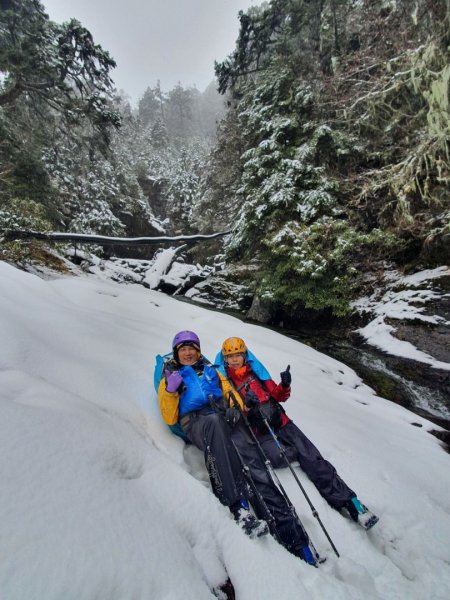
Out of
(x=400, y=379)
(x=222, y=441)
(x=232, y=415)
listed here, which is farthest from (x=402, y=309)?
(x=222, y=441)

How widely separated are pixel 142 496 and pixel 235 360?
6.75ft

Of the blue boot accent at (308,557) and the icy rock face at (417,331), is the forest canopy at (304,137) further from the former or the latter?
the blue boot accent at (308,557)

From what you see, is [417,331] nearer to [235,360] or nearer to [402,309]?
[402,309]

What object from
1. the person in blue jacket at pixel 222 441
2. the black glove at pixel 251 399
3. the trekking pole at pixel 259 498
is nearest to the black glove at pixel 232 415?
the person in blue jacket at pixel 222 441

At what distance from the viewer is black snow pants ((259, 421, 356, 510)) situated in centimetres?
278

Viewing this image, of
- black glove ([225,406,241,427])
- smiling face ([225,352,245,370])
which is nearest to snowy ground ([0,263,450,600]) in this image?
black glove ([225,406,241,427])

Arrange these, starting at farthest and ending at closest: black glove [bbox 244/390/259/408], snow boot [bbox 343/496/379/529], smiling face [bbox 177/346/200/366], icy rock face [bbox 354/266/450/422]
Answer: icy rock face [bbox 354/266/450/422], smiling face [bbox 177/346/200/366], black glove [bbox 244/390/259/408], snow boot [bbox 343/496/379/529]

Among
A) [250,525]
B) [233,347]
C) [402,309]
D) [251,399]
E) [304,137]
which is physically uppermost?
[304,137]

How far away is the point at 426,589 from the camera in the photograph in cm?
213

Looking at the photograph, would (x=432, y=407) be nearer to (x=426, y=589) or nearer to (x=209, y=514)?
(x=426, y=589)

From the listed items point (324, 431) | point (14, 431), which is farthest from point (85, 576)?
point (324, 431)

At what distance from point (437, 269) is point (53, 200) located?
12805 millimetres

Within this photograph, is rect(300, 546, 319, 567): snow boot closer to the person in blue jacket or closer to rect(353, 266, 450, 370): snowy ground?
the person in blue jacket

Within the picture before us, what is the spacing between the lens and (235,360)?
3.80m
